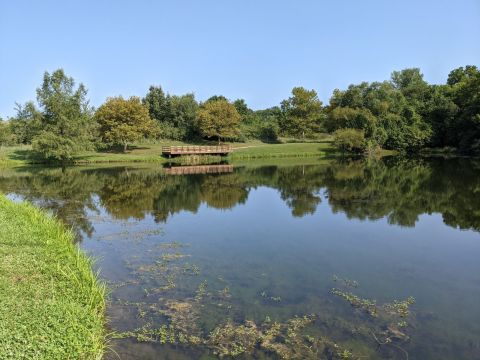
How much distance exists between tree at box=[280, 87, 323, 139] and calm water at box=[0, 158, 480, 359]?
165ft

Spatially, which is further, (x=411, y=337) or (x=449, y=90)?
(x=449, y=90)

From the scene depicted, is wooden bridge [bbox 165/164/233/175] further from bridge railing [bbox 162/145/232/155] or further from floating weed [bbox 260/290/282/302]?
floating weed [bbox 260/290/282/302]

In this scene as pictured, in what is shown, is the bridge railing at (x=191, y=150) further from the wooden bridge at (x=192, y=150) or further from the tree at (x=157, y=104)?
the tree at (x=157, y=104)

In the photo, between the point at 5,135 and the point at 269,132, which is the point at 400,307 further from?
the point at 269,132

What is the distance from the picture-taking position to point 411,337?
8.05 metres

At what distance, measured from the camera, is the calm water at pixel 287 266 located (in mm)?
8086

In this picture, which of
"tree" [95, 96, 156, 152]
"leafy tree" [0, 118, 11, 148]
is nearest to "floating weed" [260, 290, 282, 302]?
"tree" [95, 96, 156, 152]

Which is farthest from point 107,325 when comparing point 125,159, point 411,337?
point 125,159

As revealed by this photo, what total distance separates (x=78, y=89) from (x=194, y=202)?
Answer: 118 ft

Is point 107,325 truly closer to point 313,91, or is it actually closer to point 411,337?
point 411,337

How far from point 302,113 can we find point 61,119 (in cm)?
4458

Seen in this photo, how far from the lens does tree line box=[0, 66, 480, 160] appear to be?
51594 millimetres

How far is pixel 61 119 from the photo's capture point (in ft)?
166

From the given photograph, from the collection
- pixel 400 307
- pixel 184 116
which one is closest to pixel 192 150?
pixel 184 116
